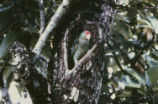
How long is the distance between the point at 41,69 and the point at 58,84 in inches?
3.6

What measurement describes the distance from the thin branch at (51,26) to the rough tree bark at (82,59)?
0.05 m

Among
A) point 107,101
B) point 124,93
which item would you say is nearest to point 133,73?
point 124,93

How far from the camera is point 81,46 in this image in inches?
45.4

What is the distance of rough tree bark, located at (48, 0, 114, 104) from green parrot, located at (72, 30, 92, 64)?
0.06 ft

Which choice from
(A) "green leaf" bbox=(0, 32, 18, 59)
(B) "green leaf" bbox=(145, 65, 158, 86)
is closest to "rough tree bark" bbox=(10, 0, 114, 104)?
(A) "green leaf" bbox=(0, 32, 18, 59)

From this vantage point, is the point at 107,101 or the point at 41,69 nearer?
the point at 41,69

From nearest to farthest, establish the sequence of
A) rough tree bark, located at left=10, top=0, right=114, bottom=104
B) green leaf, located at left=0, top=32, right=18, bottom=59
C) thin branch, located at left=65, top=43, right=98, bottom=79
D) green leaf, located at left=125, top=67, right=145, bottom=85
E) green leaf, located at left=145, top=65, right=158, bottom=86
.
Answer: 1. rough tree bark, located at left=10, top=0, right=114, bottom=104
2. thin branch, located at left=65, top=43, right=98, bottom=79
3. green leaf, located at left=0, top=32, right=18, bottom=59
4. green leaf, located at left=145, top=65, right=158, bottom=86
5. green leaf, located at left=125, top=67, right=145, bottom=85

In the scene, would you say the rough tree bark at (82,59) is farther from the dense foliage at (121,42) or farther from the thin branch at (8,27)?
the thin branch at (8,27)

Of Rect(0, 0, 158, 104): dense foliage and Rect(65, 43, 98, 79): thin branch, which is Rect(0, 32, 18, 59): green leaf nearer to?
Rect(0, 0, 158, 104): dense foliage

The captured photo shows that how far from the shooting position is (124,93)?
6.21 feet

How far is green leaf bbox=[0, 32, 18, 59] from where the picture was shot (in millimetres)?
1313

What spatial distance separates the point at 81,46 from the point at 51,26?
16 centimetres

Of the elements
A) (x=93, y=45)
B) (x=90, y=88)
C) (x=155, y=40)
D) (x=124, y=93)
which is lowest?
(x=124, y=93)

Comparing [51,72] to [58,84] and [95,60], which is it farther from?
[95,60]
